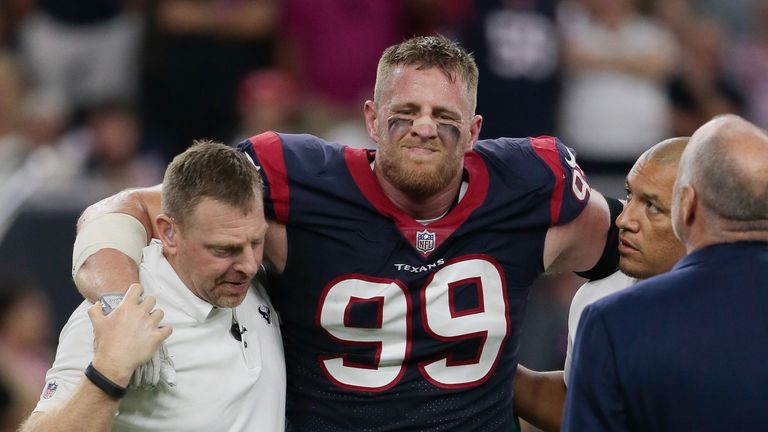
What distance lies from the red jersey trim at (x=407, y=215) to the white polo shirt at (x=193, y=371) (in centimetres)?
43

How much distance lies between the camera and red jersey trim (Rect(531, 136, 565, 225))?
3.42 meters

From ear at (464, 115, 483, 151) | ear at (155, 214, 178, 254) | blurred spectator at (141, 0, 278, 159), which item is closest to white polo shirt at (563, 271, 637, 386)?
ear at (464, 115, 483, 151)

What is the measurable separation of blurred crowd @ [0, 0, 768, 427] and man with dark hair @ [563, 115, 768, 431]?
3.61 m

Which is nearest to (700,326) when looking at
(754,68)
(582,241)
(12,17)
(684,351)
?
(684,351)

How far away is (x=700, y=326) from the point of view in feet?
8.69

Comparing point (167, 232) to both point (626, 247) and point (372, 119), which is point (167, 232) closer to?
point (372, 119)

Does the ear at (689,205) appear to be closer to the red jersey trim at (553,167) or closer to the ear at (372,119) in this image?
the red jersey trim at (553,167)

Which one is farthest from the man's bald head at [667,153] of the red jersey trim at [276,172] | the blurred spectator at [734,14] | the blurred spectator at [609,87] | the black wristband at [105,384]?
the blurred spectator at [734,14]

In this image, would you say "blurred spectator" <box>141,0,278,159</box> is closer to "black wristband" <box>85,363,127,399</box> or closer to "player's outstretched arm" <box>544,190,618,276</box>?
"player's outstretched arm" <box>544,190,618,276</box>

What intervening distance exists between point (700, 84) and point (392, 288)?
4796 millimetres

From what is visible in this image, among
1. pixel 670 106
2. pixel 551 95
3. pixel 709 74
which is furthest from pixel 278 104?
pixel 709 74

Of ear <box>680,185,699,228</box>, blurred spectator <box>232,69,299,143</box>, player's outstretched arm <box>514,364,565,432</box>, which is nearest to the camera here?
ear <box>680,185,699,228</box>

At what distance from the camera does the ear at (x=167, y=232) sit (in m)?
3.10

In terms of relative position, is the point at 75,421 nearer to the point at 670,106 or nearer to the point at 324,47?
the point at 324,47
